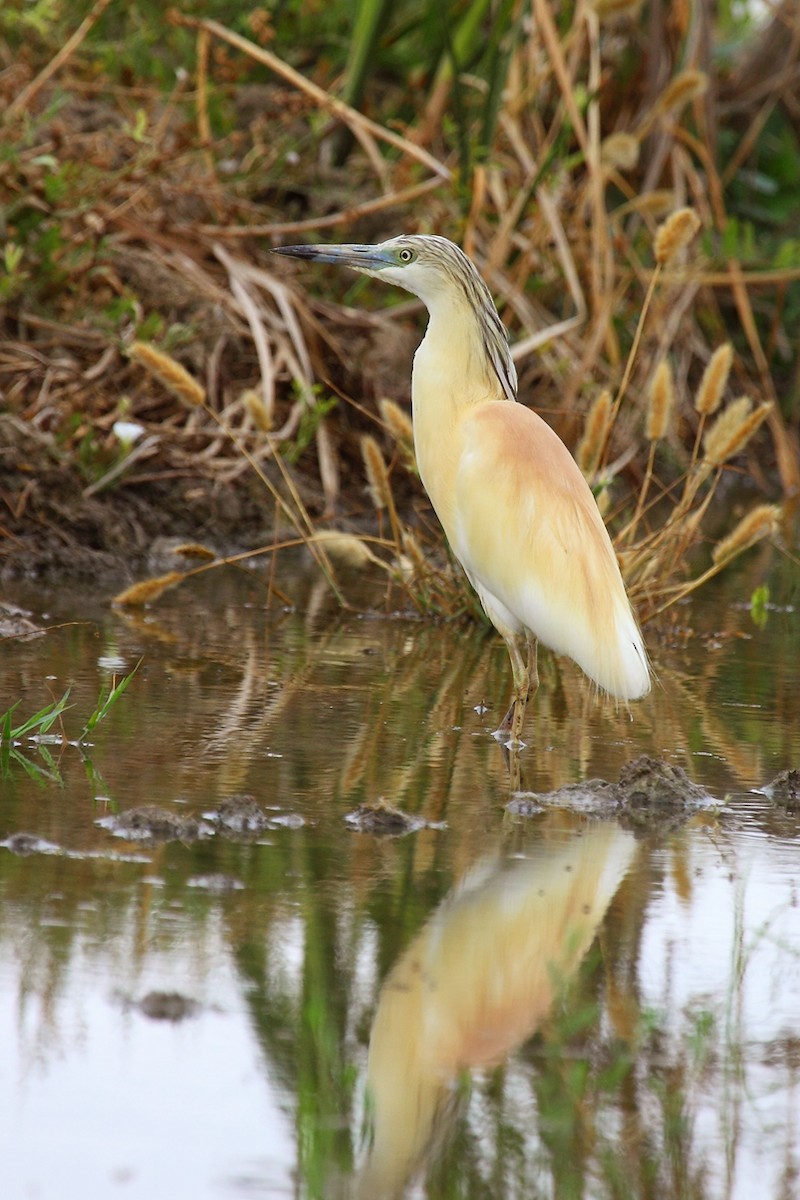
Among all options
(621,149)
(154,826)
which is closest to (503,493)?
(154,826)

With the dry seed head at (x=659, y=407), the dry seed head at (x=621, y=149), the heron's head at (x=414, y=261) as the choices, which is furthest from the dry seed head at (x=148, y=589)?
the dry seed head at (x=621, y=149)

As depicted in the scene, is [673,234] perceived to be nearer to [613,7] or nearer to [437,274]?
[437,274]

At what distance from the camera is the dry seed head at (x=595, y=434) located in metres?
4.83

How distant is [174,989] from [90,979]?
0.11 m

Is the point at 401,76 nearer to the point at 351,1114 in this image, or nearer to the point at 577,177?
the point at 577,177

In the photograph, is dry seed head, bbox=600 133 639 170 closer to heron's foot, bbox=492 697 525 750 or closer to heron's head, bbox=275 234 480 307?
heron's head, bbox=275 234 480 307

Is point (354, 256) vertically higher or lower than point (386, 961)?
higher

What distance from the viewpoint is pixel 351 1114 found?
2.04 m

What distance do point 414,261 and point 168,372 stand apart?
729 mm

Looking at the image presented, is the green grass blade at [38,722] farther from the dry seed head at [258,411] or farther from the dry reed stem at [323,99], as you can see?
the dry reed stem at [323,99]

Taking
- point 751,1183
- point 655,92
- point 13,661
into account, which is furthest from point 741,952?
point 655,92

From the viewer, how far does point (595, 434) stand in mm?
4906

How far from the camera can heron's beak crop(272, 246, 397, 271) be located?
14.2 feet

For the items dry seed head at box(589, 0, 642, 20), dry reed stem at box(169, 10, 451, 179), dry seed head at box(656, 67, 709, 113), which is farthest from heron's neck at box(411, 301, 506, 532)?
dry reed stem at box(169, 10, 451, 179)
